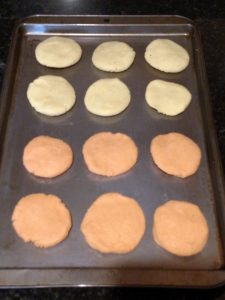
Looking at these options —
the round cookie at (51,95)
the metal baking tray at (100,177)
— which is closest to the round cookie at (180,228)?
the metal baking tray at (100,177)

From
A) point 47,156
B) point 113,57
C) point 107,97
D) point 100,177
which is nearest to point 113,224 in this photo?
point 100,177

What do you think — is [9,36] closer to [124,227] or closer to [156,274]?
[124,227]

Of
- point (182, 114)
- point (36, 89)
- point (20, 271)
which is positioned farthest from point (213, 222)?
point (36, 89)

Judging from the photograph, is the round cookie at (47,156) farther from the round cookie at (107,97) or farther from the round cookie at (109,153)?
the round cookie at (107,97)

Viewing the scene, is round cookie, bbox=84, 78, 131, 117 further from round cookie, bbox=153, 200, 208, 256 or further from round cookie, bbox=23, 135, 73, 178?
round cookie, bbox=153, 200, 208, 256

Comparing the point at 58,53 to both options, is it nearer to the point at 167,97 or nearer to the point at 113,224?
the point at 167,97

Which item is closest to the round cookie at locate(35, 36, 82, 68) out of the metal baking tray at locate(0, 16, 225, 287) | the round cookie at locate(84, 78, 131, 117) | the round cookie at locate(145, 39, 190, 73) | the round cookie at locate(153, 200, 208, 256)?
the metal baking tray at locate(0, 16, 225, 287)
